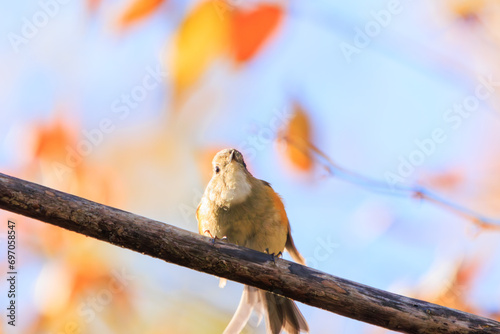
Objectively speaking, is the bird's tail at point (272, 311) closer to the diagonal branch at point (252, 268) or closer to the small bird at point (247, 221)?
the small bird at point (247, 221)

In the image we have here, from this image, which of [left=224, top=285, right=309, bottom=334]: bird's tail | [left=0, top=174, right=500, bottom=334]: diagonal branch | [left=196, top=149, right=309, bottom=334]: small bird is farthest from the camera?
[left=224, top=285, right=309, bottom=334]: bird's tail

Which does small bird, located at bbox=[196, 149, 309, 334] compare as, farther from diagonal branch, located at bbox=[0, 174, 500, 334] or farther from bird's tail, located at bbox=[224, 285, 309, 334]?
diagonal branch, located at bbox=[0, 174, 500, 334]

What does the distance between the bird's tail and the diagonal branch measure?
1495 millimetres

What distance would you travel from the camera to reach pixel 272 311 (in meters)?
4.59

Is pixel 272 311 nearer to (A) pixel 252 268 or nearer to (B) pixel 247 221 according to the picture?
(B) pixel 247 221

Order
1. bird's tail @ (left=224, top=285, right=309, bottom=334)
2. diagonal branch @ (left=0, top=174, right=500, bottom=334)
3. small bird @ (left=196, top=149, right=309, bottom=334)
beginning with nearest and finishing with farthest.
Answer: diagonal branch @ (left=0, top=174, right=500, bottom=334) → small bird @ (left=196, top=149, right=309, bottom=334) → bird's tail @ (left=224, top=285, right=309, bottom=334)

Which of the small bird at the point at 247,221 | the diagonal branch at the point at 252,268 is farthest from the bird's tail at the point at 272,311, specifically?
the diagonal branch at the point at 252,268

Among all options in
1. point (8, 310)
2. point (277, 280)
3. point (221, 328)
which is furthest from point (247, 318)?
point (8, 310)

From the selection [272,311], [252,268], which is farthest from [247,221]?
[252,268]

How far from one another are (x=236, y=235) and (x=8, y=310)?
2204 millimetres

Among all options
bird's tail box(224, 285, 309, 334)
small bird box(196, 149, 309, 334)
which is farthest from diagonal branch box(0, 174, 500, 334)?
bird's tail box(224, 285, 309, 334)

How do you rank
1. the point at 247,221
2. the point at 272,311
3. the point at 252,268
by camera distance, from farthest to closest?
the point at 272,311 → the point at 247,221 → the point at 252,268

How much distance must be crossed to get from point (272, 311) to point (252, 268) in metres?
1.86

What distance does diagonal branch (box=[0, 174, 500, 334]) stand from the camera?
9.06ft
